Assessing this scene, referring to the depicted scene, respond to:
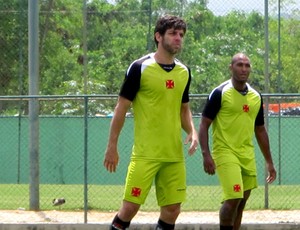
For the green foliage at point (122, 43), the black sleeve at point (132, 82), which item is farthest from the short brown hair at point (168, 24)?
the green foliage at point (122, 43)

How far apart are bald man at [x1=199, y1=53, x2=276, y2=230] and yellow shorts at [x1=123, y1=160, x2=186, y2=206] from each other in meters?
1.57

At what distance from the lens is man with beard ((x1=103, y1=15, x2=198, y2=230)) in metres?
8.73

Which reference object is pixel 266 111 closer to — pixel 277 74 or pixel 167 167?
pixel 277 74

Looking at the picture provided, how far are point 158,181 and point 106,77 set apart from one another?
11498mm

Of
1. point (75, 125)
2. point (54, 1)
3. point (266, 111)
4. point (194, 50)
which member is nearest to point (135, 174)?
point (266, 111)

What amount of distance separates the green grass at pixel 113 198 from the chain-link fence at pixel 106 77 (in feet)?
0.08

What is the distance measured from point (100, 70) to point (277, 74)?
147 inches

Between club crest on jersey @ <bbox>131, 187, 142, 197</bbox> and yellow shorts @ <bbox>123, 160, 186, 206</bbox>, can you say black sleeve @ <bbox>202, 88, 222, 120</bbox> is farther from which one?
club crest on jersey @ <bbox>131, 187, 142, 197</bbox>

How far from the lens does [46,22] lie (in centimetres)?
2086

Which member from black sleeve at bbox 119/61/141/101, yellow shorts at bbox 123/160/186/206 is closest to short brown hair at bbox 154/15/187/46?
black sleeve at bbox 119/61/141/101

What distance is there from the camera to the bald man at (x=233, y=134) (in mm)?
10492

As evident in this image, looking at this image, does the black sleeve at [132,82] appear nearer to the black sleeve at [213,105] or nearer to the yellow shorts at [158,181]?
the yellow shorts at [158,181]

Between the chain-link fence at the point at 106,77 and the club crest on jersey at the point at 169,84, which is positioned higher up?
the club crest on jersey at the point at 169,84

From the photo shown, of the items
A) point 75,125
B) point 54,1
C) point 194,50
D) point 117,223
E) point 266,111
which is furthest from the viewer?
point 54,1
